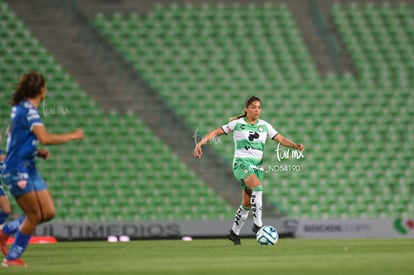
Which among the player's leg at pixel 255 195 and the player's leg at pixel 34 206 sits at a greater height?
the player's leg at pixel 34 206

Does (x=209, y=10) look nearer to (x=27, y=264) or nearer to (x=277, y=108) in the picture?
(x=277, y=108)

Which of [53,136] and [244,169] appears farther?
[244,169]

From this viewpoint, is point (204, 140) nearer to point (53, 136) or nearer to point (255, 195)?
point (255, 195)

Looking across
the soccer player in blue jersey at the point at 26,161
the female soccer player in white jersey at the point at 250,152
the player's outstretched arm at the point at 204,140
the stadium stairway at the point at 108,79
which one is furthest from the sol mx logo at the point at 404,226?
the soccer player in blue jersey at the point at 26,161

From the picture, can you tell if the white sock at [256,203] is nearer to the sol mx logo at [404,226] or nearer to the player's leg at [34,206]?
the player's leg at [34,206]

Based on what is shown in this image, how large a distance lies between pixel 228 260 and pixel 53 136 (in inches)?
108

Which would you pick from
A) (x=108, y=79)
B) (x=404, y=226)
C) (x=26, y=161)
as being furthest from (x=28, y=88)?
(x=108, y=79)

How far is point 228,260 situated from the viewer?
37.9 feet

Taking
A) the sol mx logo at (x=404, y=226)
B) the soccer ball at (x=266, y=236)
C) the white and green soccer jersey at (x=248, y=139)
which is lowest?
the sol mx logo at (x=404, y=226)

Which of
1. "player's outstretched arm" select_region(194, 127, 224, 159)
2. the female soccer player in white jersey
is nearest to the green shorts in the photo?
the female soccer player in white jersey

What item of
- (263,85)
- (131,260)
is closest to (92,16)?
(263,85)

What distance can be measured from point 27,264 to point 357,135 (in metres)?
16.3

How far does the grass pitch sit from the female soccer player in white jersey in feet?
2.97

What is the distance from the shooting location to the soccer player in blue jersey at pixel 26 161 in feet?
34.6
